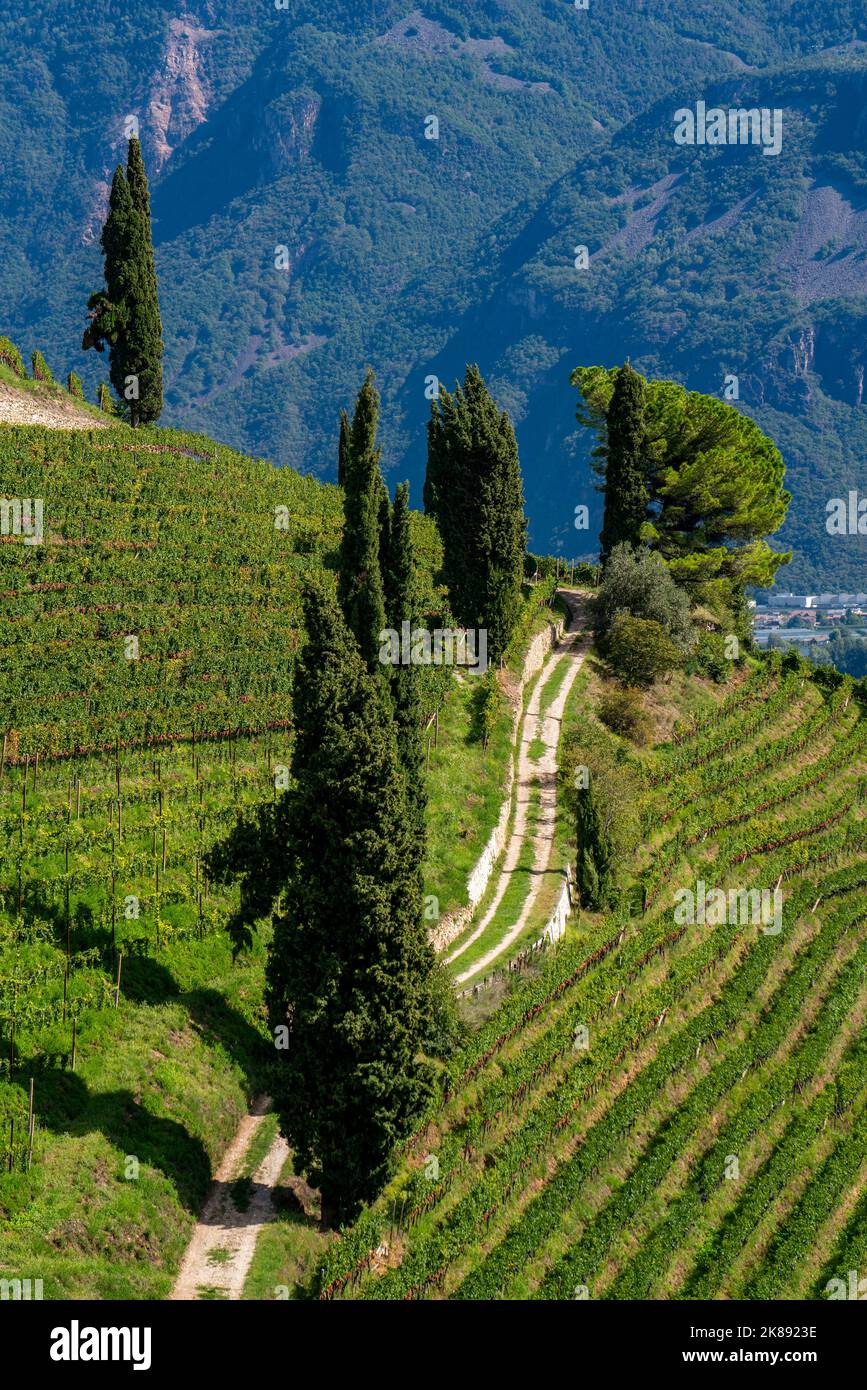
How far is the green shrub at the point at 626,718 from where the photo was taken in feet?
226

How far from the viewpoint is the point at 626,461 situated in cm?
7931

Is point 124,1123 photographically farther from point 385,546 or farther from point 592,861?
point 385,546

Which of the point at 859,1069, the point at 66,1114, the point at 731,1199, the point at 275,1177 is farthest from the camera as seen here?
the point at 859,1069

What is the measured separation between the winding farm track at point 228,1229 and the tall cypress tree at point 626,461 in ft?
145

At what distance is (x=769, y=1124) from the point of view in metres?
47.9

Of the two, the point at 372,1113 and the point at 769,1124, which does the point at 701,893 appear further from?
the point at 372,1113

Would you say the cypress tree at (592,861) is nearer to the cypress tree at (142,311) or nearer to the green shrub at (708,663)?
the green shrub at (708,663)

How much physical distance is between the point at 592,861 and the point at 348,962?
1974 centimetres

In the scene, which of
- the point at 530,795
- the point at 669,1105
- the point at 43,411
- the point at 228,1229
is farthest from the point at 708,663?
the point at 228,1229

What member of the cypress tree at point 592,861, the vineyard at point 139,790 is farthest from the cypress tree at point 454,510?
the cypress tree at point 592,861

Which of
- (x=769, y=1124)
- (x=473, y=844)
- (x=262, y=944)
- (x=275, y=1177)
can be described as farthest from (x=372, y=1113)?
(x=473, y=844)
